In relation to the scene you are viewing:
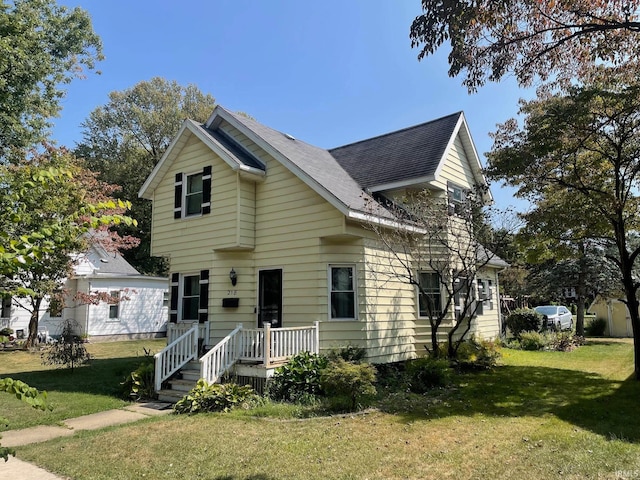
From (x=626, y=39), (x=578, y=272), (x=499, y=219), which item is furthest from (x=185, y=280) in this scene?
(x=578, y=272)

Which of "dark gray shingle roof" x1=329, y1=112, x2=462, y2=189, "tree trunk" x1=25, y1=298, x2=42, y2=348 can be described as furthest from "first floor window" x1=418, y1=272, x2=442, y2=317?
"tree trunk" x1=25, y1=298, x2=42, y2=348

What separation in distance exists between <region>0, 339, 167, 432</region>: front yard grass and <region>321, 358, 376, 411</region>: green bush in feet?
16.4

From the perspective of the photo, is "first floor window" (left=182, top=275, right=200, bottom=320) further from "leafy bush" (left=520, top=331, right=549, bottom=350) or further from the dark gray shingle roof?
"leafy bush" (left=520, top=331, right=549, bottom=350)

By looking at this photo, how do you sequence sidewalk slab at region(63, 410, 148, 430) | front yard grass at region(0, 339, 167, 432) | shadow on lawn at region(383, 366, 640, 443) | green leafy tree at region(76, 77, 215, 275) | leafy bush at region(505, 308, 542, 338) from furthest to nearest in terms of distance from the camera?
green leafy tree at region(76, 77, 215, 275) < leafy bush at region(505, 308, 542, 338) < front yard grass at region(0, 339, 167, 432) < sidewalk slab at region(63, 410, 148, 430) < shadow on lawn at region(383, 366, 640, 443)

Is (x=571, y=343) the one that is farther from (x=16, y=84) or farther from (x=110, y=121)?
(x=110, y=121)

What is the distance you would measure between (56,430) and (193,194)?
24.8ft

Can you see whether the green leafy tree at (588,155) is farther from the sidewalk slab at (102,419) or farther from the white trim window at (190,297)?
the sidewalk slab at (102,419)

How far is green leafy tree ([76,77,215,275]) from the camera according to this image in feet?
120

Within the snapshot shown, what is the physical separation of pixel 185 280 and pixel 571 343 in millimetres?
15936

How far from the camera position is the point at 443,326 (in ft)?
45.0

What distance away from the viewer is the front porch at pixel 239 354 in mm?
9930

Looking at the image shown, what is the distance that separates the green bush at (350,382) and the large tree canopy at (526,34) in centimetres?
552

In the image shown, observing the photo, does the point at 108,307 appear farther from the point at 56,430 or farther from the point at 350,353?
the point at 350,353

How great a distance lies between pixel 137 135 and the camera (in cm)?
3812
